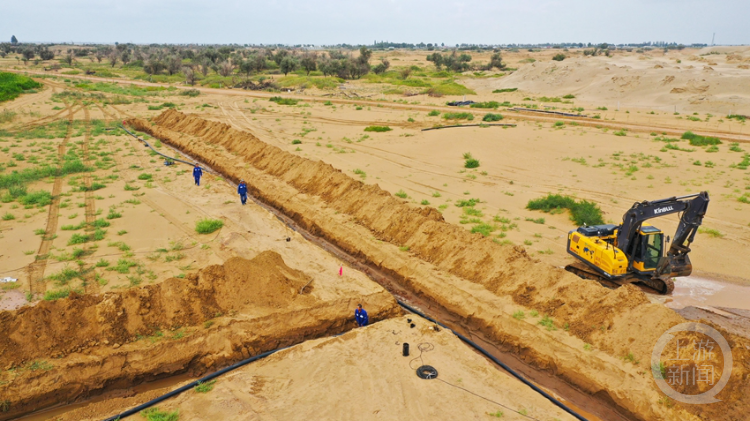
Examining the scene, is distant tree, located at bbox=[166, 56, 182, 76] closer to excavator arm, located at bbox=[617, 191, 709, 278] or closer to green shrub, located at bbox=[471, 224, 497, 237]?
green shrub, located at bbox=[471, 224, 497, 237]

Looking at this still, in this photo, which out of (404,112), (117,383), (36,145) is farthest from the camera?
(404,112)

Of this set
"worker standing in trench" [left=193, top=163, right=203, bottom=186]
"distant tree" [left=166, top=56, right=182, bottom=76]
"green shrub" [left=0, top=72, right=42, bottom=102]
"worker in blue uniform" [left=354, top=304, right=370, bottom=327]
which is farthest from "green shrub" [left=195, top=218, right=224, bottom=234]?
"distant tree" [left=166, top=56, right=182, bottom=76]

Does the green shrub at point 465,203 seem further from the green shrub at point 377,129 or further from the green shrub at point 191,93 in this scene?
the green shrub at point 191,93

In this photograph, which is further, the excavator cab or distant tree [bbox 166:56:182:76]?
distant tree [bbox 166:56:182:76]

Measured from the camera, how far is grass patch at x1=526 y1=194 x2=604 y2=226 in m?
18.1

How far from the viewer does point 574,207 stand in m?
19.0

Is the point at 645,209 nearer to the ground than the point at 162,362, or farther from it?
farther from it

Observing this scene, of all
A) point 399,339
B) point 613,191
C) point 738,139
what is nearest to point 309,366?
point 399,339

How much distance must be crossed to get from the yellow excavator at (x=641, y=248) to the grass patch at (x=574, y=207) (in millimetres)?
3844

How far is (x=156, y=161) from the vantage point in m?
27.0

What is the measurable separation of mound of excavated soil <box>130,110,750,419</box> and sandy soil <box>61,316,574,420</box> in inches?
67.2

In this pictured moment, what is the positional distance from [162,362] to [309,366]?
3497 millimetres

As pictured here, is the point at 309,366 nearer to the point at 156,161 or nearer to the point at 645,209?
the point at 645,209

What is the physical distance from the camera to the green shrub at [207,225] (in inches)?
671
